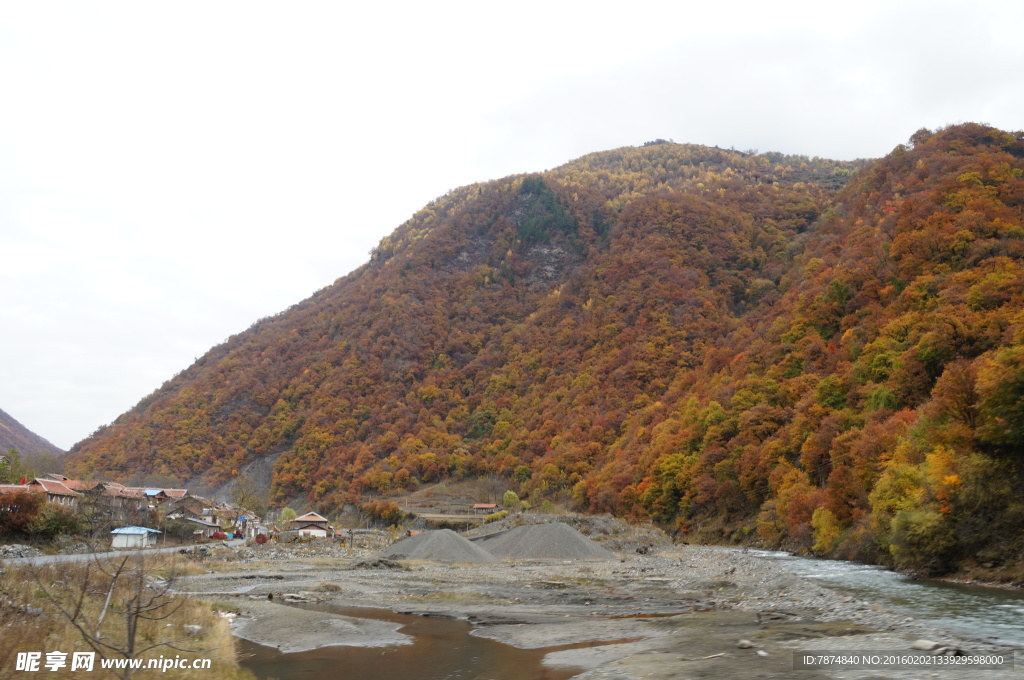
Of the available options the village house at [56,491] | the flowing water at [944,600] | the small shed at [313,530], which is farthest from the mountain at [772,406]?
the village house at [56,491]

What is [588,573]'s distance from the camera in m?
51.1

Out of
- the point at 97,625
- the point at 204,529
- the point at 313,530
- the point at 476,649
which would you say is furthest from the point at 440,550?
the point at 204,529

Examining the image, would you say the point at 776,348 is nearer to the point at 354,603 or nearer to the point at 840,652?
the point at 354,603

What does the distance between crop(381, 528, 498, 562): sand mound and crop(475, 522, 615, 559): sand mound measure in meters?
5.28

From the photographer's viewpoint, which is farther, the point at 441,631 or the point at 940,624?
the point at 441,631

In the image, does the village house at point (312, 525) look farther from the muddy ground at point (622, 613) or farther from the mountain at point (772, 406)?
the muddy ground at point (622, 613)

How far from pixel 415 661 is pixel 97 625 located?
33.2ft

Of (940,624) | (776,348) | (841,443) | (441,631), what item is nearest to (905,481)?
(841,443)

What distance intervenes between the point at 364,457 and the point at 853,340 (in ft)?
411

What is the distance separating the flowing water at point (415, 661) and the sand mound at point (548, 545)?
144 ft

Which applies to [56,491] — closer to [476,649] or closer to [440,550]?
[440,550]

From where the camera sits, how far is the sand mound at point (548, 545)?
6794cm

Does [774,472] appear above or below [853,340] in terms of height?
below

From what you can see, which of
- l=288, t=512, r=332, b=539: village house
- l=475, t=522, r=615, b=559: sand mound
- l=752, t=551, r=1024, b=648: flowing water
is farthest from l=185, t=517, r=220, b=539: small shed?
l=752, t=551, r=1024, b=648: flowing water
